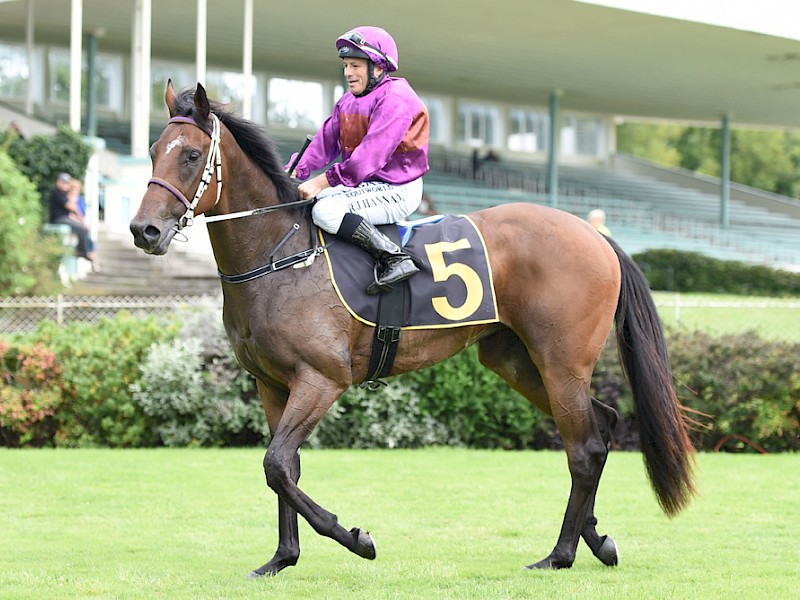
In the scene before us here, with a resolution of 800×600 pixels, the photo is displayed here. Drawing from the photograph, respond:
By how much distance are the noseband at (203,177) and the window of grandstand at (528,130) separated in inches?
1318

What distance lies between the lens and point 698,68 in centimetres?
2912

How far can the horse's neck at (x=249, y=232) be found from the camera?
5188 mm

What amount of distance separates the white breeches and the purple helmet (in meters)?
0.64

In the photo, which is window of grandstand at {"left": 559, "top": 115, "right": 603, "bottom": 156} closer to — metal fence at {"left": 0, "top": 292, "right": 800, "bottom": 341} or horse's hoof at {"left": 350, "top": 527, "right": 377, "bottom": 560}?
metal fence at {"left": 0, "top": 292, "right": 800, "bottom": 341}

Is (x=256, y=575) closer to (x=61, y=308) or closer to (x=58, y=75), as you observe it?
(x=61, y=308)

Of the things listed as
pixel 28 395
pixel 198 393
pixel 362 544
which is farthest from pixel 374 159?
pixel 28 395

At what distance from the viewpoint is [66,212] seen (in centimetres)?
1611

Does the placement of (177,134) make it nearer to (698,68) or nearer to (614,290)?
(614,290)

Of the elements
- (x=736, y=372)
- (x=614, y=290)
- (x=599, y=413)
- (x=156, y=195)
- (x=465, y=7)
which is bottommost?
(x=736, y=372)

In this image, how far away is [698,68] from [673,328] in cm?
1965

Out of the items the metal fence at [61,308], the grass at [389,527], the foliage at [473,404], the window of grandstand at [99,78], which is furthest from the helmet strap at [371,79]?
the window of grandstand at [99,78]

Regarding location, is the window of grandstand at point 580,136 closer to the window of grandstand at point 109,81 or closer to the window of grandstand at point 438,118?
the window of grandstand at point 438,118

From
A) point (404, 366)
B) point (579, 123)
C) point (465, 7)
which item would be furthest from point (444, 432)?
point (579, 123)

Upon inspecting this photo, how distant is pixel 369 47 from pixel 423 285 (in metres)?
1.28
